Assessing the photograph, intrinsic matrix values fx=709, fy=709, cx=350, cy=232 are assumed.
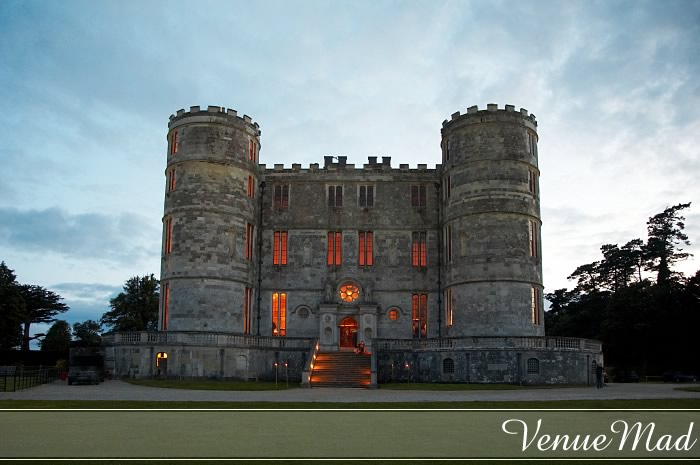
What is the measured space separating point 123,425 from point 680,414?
15.0 meters

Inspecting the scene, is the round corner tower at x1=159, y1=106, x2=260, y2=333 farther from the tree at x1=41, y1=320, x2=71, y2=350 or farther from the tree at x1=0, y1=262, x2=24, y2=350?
the tree at x1=41, y1=320, x2=71, y2=350

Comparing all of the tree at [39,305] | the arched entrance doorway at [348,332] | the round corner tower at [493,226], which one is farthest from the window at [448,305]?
the tree at [39,305]

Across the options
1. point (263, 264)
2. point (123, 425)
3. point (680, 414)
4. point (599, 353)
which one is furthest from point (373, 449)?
point (263, 264)

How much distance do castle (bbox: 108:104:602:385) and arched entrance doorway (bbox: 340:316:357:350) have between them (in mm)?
95

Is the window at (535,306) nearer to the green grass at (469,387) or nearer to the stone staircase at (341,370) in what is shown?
the green grass at (469,387)

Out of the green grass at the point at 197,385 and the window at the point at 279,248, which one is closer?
the green grass at the point at 197,385

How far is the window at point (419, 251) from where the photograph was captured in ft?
159

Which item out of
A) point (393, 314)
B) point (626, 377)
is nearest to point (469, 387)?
point (393, 314)

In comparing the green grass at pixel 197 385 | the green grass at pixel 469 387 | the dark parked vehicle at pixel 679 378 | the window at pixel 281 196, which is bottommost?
the dark parked vehicle at pixel 679 378

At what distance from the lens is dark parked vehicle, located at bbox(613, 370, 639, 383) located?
50.6 metres

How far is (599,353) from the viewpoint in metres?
42.3

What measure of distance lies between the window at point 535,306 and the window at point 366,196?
41.1ft

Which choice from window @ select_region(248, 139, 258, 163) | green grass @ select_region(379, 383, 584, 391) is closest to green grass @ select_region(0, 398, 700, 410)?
green grass @ select_region(379, 383, 584, 391)

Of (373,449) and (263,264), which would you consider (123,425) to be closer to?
(373,449)
